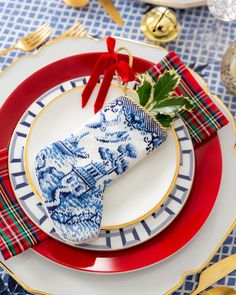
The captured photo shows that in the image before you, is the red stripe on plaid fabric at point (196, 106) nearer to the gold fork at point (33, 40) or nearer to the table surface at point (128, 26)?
the table surface at point (128, 26)

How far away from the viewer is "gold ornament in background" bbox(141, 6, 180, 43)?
0.89 m

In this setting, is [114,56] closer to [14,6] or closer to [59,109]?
[59,109]

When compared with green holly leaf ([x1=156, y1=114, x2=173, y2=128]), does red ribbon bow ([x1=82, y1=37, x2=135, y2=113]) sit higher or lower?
higher

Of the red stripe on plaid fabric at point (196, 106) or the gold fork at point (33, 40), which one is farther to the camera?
the gold fork at point (33, 40)

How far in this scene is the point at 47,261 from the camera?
71 cm

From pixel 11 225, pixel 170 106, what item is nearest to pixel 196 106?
pixel 170 106

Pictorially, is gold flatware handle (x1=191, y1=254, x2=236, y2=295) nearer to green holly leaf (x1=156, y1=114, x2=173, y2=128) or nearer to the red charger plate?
the red charger plate

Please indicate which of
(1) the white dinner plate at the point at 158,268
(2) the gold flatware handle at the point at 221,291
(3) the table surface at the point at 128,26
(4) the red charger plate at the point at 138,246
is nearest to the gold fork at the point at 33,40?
(3) the table surface at the point at 128,26

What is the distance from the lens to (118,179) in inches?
28.8

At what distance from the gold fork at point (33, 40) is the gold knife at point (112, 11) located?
105 mm

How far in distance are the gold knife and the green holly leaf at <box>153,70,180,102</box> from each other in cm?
24

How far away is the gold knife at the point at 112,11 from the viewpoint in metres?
0.95

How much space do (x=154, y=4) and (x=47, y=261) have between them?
1.55ft

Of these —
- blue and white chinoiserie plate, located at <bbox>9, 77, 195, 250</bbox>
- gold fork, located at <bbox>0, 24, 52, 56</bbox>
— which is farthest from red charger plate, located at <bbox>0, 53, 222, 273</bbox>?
gold fork, located at <bbox>0, 24, 52, 56</bbox>
